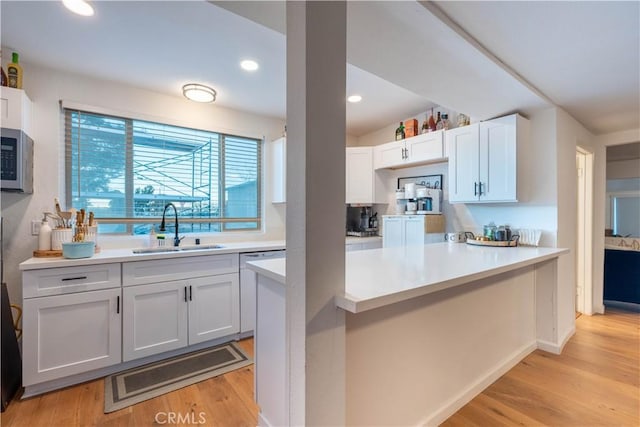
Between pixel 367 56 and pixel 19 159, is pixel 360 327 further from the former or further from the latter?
pixel 19 159

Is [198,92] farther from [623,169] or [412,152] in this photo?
[623,169]

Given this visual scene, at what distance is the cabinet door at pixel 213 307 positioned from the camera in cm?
250

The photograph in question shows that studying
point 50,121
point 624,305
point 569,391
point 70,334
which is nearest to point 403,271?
point 569,391

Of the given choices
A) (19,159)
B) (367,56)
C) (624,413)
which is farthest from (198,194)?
(624,413)

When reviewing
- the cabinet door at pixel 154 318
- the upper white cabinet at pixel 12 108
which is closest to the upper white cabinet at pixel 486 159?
the cabinet door at pixel 154 318

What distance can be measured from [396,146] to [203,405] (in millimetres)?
3216

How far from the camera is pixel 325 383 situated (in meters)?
1.07

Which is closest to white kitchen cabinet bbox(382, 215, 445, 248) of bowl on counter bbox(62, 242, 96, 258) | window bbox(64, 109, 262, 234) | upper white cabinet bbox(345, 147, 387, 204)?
upper white cabinet bbox(345, 147, 387, 204)

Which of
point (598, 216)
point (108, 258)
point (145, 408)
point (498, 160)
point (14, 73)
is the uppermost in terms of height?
point (14, 73)

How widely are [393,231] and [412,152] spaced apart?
97 cm

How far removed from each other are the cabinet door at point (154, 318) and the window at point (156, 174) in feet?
2.82

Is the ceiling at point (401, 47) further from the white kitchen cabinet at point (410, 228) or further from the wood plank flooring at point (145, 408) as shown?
the wood plank flooring at point (145, 408)

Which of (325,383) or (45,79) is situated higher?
(45,79)

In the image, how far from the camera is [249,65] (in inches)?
93.5
